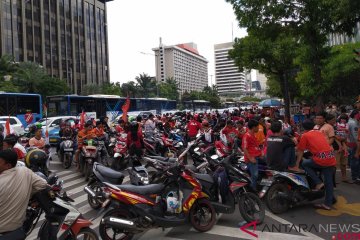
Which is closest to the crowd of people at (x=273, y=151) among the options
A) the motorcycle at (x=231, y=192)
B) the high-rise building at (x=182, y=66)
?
the motorcycle at (x=231, y=192)

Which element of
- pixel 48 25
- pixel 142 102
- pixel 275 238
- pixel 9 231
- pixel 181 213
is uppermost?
pixel 48 25

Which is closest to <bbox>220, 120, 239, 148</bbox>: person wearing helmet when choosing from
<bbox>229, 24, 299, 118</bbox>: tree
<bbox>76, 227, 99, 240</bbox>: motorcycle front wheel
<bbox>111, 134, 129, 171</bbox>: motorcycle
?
<bbox>111, 134, 129, 171</bbox>: motorcycle

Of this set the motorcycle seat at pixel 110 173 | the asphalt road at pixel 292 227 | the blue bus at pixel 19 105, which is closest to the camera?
the asphalt road at pixel 292 227

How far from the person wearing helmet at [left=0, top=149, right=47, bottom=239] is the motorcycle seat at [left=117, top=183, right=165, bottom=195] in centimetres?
153

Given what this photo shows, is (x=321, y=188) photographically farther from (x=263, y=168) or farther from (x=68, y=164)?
(x=68, y=164)

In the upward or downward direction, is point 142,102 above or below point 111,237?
above

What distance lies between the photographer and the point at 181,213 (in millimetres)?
5094

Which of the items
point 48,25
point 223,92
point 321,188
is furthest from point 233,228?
point 223,92

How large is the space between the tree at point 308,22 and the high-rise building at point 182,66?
90.3m

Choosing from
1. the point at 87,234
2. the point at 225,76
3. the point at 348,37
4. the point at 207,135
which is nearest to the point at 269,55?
the point at 348,37

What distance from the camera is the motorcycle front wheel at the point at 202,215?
204 inches

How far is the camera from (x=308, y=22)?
1039cm

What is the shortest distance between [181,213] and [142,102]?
98.1 ft

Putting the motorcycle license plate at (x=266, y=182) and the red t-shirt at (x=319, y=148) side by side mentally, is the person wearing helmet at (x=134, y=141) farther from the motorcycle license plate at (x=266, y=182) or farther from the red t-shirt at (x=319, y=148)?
the red t-shirt at (x=319, y=148)
